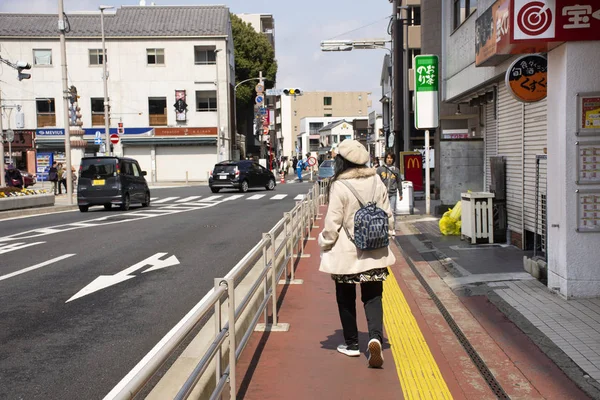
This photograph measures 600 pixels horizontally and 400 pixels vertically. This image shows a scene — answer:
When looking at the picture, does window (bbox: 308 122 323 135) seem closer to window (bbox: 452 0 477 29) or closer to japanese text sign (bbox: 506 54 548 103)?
window (bbox: 452 0 477 29)

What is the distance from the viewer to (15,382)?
5.25 m

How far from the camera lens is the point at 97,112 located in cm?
5425

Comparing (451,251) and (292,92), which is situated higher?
(292,92)

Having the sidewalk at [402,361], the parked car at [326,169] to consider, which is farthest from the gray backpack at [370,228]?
the parked car at [326,169]

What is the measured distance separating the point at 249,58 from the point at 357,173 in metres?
65.0

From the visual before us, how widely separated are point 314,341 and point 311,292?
242 cm

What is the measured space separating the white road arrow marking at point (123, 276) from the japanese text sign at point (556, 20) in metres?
6.07

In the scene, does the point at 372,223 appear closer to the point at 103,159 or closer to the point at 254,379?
the point at 254,379

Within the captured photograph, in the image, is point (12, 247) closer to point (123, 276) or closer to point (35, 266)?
point (35, 266)

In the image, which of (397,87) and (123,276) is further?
(397,87)

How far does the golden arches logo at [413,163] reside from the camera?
76.0 feet

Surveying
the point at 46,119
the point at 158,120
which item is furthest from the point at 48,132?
the point at 158,120

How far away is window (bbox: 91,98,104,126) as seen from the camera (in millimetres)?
54125

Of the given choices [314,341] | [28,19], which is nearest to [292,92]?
[28,19]
